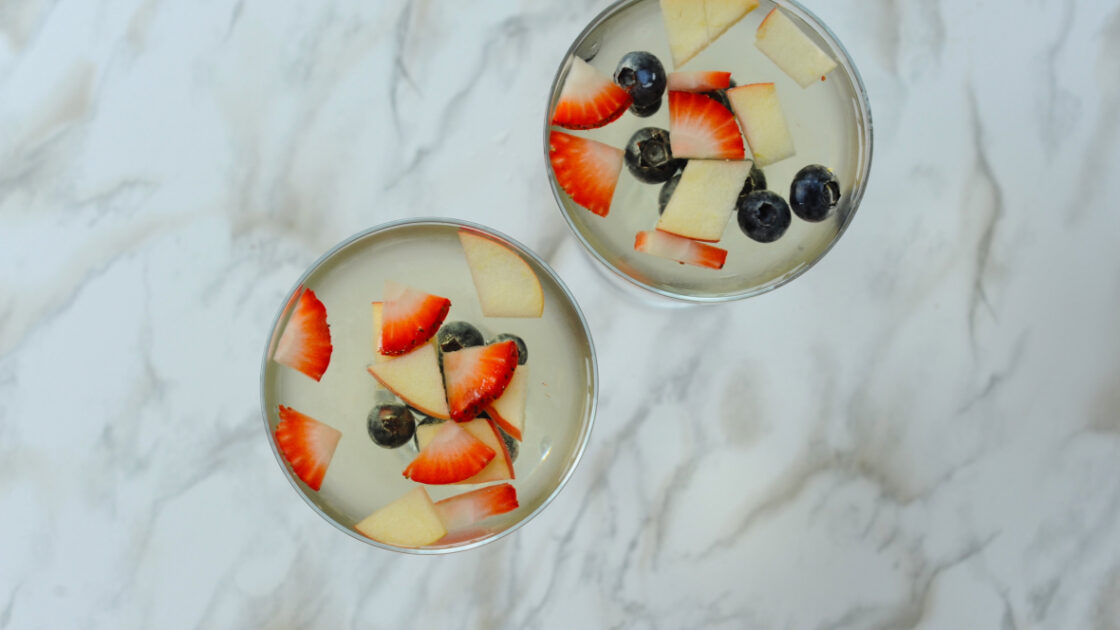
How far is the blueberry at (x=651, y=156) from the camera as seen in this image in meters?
0.81

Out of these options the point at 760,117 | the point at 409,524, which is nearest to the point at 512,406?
the point at 409,524

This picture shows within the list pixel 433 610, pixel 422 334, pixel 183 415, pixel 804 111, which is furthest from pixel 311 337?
pixel 804 111

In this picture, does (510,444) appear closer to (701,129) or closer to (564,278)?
(564,278)

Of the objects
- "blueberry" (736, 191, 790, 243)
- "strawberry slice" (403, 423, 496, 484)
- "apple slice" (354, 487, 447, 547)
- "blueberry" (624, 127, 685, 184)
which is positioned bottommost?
"apple slice" (354, 487, 447, 547)

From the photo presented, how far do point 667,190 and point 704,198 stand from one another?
40 millimetres

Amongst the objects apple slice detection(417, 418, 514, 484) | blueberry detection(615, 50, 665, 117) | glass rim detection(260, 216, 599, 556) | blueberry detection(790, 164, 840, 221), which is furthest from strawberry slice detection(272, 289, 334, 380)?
blueberry detection(790, 164, 840, 221)

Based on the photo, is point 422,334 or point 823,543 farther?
point 823,543

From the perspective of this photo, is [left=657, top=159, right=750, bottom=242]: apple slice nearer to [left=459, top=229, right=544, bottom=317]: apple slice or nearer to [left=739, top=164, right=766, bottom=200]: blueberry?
[left=739, top=164, right=766, bottom=200]: blueberry

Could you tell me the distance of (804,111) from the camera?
0.83 metres

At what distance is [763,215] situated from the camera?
0.79 m

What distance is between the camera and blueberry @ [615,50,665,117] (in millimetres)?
792

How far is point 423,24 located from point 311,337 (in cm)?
38

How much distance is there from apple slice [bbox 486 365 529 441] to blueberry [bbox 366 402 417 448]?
0.08 m

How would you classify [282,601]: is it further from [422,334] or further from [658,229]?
[658,229]
